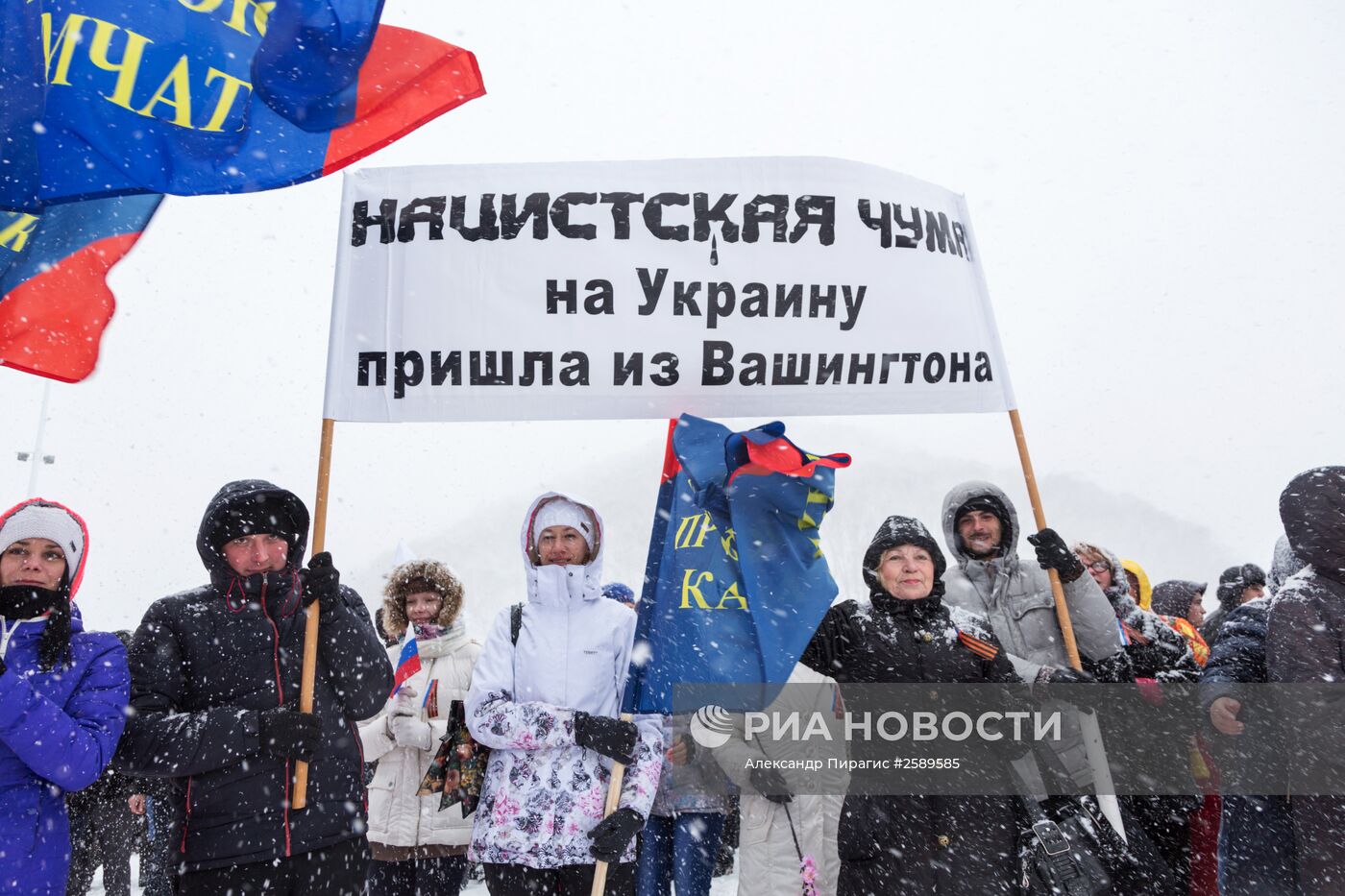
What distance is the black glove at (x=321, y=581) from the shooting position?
3146 millimetres

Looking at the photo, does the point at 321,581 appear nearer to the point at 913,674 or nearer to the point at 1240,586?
the point at 913,674

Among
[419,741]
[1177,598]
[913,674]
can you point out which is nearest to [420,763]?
[419,741]

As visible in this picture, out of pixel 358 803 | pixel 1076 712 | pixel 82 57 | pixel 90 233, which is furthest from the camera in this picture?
pixel 90 233

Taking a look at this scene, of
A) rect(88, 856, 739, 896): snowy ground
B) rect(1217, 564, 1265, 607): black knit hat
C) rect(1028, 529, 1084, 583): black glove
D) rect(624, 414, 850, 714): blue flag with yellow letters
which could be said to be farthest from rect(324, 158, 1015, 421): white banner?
rect(88, 856, 739, 896): snowy ground

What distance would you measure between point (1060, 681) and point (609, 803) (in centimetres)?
182

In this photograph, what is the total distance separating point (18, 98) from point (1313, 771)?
15.9ft

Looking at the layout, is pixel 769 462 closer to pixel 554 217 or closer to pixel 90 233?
pixel 554 217

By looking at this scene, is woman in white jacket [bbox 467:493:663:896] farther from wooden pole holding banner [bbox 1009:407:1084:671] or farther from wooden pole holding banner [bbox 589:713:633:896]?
wooden pole holding banner [bbox 1009:407:1084:671]

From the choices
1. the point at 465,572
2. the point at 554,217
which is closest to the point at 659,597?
the point at 554,217

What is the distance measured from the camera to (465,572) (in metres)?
36.0

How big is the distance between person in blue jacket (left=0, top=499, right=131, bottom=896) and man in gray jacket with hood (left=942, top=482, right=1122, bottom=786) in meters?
3.27

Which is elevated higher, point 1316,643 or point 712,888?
point 1316,643

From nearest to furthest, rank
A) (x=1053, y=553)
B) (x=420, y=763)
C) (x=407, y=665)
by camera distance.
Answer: (x=1053, y=553)
(x=420, y=763)
(x=407, y=665)

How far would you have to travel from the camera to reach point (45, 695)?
287 cm
